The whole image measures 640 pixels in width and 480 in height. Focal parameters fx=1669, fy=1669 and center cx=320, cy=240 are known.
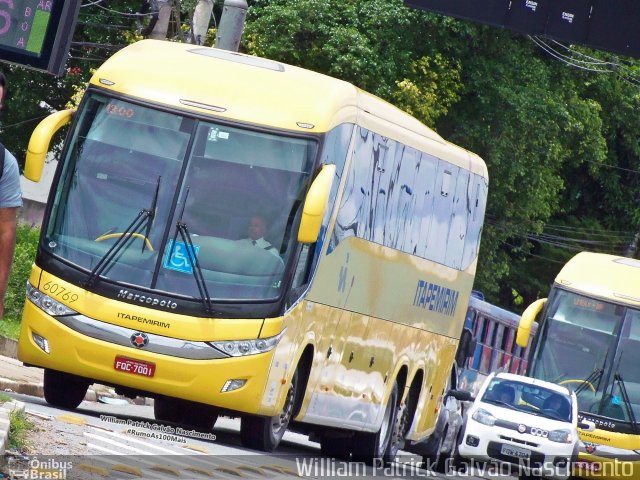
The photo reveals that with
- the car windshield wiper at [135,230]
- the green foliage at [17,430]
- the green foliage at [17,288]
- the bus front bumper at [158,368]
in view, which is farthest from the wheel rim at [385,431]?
the green foliage at [17,430]

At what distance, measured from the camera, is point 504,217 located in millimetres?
42688

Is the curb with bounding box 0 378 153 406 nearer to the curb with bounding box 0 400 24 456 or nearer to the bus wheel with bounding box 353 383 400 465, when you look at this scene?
the bus wheel with bounding box 353 383 400 465

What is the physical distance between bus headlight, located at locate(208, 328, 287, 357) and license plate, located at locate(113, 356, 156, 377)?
1.90ft

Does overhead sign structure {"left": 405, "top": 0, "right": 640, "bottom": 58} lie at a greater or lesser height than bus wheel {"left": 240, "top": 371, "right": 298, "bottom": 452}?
greater

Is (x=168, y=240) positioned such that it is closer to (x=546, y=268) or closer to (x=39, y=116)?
(x=39, y=116)

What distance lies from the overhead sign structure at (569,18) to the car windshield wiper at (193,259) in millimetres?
5164

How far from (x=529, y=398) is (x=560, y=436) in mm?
1215

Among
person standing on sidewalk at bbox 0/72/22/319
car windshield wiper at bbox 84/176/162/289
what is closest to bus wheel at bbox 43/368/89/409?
car windshield wiper at bbox 84/176/162/289

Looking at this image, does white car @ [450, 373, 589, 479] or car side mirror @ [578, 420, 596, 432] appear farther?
car side mirror @ [578, 420, 596, 432]

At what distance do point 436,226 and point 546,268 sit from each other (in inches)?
1289

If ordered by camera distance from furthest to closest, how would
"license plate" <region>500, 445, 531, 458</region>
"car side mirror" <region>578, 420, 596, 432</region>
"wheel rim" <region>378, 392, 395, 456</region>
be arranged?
"car side mirror" <region>578, 420, 596, 432</region> < "license plate" <region>500, 445, 531, 458</region> < "wheel rim" <region>378, 392, 395, 456</region>

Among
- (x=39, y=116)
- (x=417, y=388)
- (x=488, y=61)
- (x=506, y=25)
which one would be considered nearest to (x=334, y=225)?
(x=506, y=25)

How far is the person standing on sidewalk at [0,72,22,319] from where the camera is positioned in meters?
8.54

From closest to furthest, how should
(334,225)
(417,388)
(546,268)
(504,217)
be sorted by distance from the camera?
1. (334,225)
2. (417,388)
3. (504,217)
4. (546,268)
